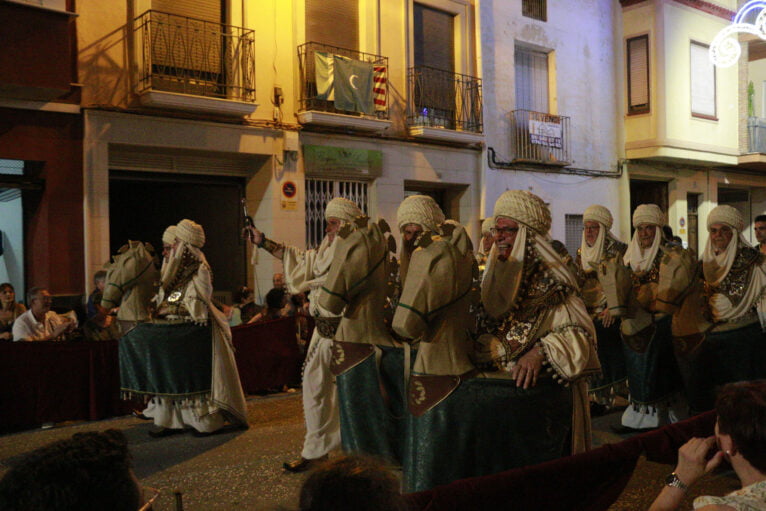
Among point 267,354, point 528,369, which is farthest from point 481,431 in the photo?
point 267,354

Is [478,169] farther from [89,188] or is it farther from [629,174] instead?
[89,188]

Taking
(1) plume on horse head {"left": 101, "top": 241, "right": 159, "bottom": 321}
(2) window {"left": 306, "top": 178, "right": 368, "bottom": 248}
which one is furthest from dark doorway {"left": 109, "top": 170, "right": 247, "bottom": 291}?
(1) plume on horse head {"left": 101, "top": 241, "right": 159, "bottom": 321}

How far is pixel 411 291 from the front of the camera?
327cm

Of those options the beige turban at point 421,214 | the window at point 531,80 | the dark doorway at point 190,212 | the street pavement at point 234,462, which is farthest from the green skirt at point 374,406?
the window at point 531,80

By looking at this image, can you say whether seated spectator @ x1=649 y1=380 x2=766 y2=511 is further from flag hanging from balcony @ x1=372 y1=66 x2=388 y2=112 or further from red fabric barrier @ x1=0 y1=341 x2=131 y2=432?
flag hanging from balcony @ x1=372 y1=66 x2=388 y2=112

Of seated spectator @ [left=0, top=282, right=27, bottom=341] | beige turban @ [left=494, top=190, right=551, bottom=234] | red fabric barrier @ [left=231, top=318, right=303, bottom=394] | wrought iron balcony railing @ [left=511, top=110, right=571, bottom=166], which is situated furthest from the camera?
wrought iron balcony railing @ [left=511, top=110, right=571, bottom=166]

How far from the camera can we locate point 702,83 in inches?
750

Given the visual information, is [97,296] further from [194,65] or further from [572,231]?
[572,231]

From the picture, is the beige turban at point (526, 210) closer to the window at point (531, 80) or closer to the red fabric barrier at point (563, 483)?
the red fabric barrier at point (563, 483)

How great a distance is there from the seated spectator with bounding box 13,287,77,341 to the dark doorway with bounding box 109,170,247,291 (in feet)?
13.4

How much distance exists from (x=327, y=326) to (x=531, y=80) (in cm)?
1267

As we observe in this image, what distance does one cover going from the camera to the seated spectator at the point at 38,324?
779 centimetres

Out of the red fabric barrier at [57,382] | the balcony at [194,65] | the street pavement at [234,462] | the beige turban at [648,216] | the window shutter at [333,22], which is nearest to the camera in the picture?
the street pavement at [234,462]

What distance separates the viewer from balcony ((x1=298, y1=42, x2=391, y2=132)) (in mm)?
12516
